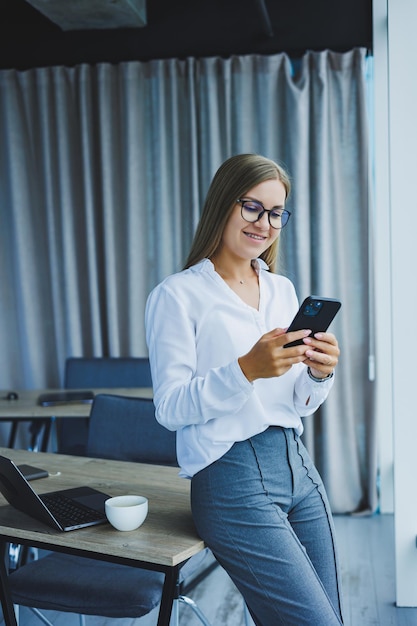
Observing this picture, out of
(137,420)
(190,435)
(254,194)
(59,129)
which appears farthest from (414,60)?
(59,129)

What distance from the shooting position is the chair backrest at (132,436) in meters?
2.55

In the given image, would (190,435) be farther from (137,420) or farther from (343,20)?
(343,20)

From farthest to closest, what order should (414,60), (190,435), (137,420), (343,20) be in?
1. (343,20)
2. (414,60)
3. (137,420)
4. (190,435)

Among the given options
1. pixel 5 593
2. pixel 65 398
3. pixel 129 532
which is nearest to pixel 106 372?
pixel 65 398

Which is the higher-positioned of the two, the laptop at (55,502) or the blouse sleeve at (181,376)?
the blouse sleeve at (181,376)

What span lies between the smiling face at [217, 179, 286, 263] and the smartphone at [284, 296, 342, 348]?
24 centimetres

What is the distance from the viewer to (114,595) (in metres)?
1.93

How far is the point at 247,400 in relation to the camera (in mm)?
1577

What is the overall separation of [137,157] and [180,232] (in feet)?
1.67

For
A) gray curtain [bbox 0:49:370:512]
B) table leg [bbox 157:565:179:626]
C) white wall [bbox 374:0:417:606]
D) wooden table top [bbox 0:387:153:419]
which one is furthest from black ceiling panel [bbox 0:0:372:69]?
table leg [bbox 157:565:179:626]

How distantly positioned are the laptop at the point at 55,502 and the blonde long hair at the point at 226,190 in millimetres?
606

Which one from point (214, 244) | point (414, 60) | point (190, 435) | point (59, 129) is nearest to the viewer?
point (190, 435)

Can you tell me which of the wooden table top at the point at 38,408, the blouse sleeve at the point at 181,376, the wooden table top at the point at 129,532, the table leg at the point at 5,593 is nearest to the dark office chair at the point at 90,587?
the table leg at the point at 5,593

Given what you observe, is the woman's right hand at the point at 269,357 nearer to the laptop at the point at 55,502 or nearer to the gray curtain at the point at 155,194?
the laptop at the point at 55,502
